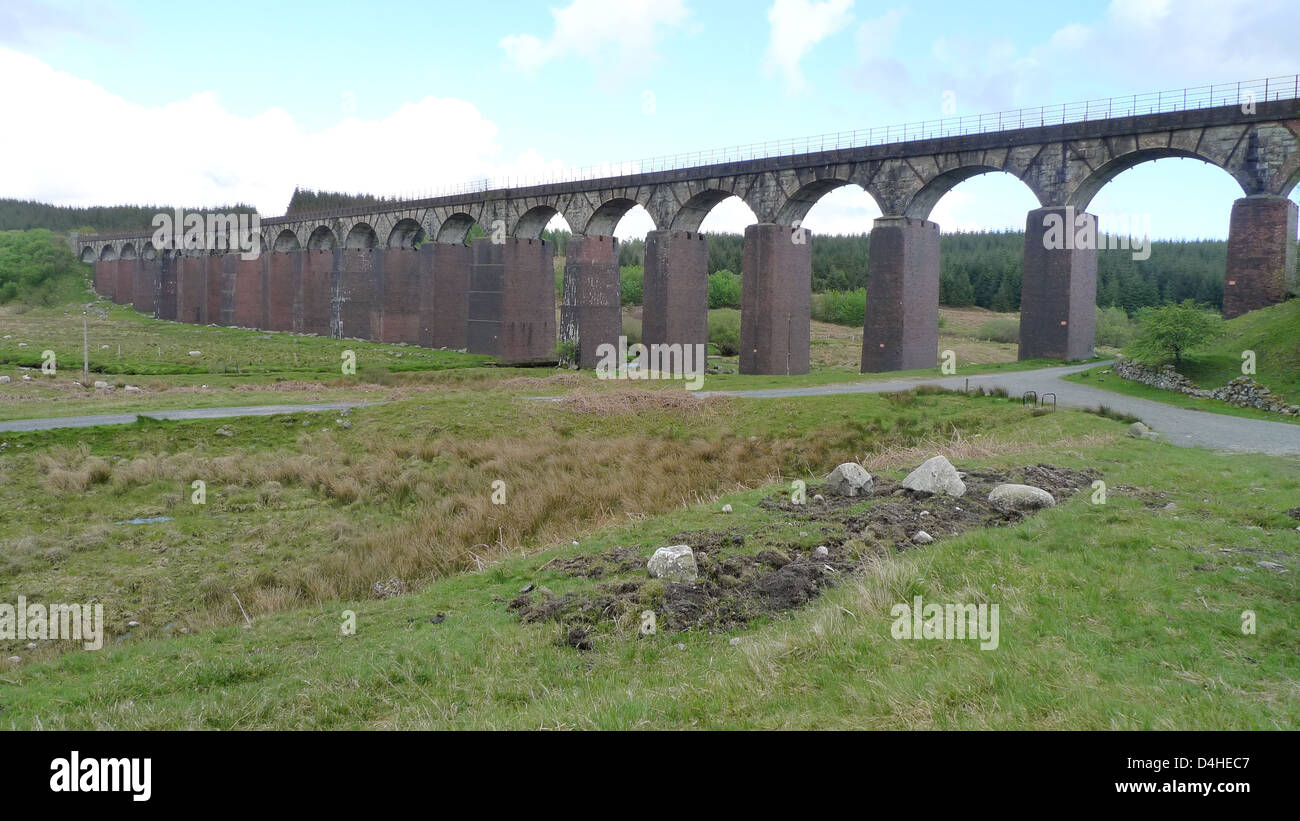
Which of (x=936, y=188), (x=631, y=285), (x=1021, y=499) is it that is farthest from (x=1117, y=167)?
(x=631, y=285)

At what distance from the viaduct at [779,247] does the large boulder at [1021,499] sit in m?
23.8

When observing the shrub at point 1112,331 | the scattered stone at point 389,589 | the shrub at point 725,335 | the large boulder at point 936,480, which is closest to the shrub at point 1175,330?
the large boulder at point 936,480

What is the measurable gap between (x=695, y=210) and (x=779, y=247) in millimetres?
6156

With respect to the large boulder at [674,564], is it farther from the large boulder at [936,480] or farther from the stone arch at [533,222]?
the stone arch at [533,222]

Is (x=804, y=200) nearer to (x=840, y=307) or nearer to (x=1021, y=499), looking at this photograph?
(x=1021, y=499)

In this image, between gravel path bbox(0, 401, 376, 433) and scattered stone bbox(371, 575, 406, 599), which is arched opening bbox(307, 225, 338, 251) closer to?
gravel path bbox(0, 401, 376, 433)

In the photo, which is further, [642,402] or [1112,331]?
[1112,331]

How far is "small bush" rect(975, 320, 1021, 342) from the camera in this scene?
70188 millimetres

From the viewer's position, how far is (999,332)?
71875 mm

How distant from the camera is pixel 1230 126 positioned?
2912cm

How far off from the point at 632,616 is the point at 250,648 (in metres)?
4.08

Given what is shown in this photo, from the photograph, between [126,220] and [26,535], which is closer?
[26,535]
